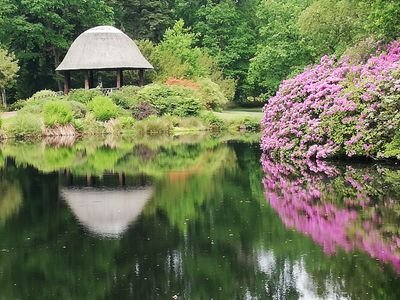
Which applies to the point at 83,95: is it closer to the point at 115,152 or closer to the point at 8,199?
the point at 115,152

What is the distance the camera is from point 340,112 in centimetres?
2144

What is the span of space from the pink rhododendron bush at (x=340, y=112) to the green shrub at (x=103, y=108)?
16035 millimetres

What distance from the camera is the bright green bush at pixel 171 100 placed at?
43.1 m

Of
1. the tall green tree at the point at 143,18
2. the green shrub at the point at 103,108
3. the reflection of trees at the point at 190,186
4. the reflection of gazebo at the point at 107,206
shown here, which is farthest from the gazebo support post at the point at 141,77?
the reflection of gazebo at the point at 107,206

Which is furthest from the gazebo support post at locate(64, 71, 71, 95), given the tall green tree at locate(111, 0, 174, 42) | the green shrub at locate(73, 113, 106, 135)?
the tall green tree at locate(111, 0, 174, 42)

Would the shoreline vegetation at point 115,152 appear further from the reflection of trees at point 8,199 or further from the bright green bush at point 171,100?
the bright green bush at point 171,100

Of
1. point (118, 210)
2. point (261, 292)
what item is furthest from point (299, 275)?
point (118, 210)

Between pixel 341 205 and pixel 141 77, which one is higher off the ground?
pixel 141 77

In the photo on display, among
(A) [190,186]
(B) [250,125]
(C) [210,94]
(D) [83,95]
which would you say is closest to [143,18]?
(C) [210,94]

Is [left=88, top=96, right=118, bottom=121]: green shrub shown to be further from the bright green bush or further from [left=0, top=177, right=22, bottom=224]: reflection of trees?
[left=0, top=177, right=22, bottom=224]: reflection of trees

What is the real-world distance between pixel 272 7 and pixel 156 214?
124 ft

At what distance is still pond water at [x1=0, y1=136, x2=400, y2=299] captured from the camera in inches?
342

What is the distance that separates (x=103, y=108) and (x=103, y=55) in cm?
798

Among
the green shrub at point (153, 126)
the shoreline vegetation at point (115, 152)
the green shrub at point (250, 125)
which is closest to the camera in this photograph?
the shoreline vegetation at point (115, 152)
